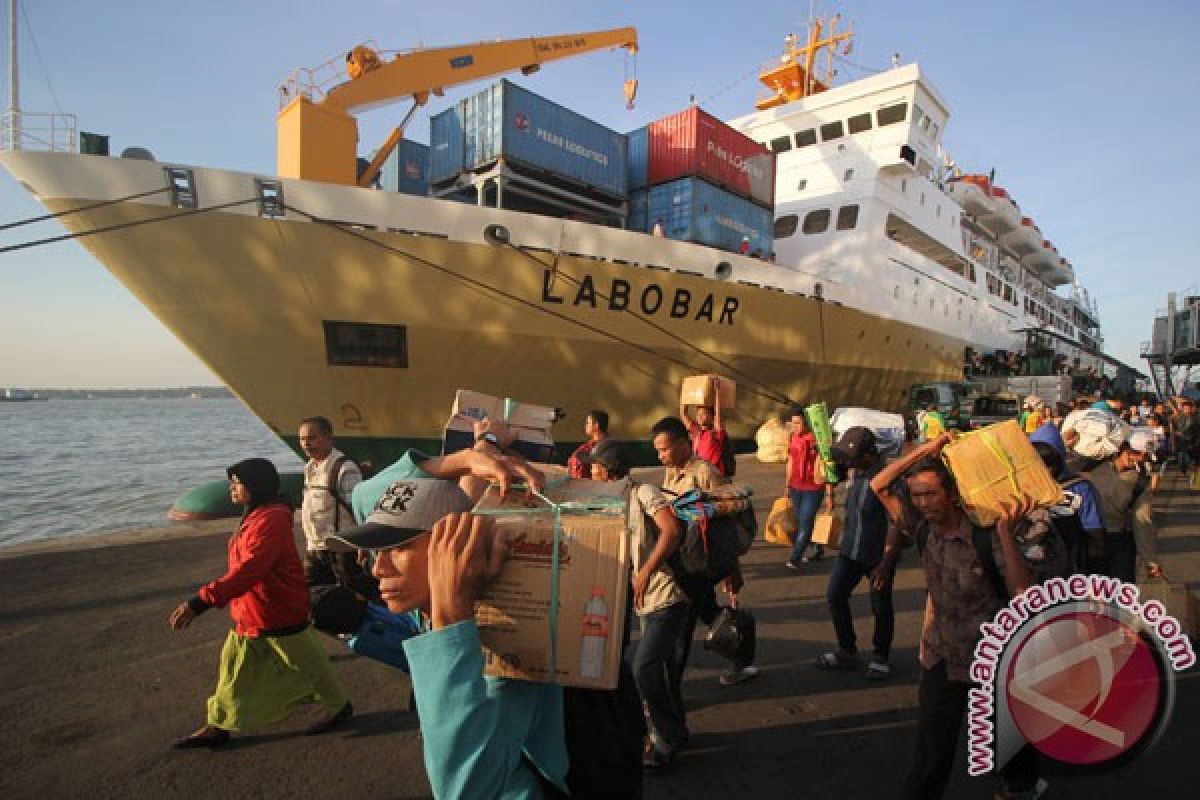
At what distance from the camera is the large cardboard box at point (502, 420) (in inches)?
157

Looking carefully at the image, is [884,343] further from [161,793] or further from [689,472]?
[161,793]

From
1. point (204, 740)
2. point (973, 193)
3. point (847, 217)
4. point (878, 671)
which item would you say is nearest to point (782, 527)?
point (878, 671)

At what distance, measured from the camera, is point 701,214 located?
43.5 ft

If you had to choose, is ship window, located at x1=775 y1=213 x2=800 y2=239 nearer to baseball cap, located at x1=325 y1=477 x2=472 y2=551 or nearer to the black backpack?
the black backpack

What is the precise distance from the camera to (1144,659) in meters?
1.75

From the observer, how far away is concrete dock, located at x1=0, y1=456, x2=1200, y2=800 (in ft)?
9.34

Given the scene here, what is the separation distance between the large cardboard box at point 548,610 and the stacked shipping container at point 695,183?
12.6 meters

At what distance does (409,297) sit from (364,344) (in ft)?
3.56

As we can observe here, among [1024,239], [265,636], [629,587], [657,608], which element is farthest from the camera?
[1024,239]

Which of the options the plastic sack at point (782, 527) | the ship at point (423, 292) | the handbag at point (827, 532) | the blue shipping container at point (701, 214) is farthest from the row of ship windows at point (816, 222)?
the handbag at point (827, 532)

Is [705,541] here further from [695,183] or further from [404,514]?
[695,183]

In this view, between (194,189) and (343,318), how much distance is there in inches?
104

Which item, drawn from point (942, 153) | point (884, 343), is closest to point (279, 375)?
point (884, 343)

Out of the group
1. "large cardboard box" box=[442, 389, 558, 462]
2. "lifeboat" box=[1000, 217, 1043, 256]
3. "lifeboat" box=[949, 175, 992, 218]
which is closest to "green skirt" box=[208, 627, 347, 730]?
→ "large cardboard box" box=[442, 389, 558, 462]
